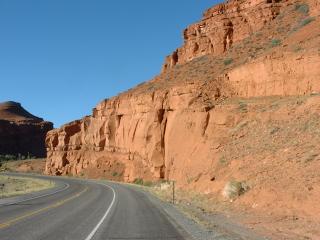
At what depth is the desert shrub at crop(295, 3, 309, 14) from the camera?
5648cm

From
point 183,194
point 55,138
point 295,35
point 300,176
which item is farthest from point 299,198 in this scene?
point 55,138

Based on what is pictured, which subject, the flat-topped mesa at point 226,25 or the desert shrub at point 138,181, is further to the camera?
the flat-topped mesa at point 226,25

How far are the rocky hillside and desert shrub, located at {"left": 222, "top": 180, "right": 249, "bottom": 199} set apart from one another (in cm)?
14

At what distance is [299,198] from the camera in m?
17.8

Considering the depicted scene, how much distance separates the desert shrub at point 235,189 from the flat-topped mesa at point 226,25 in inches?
1577

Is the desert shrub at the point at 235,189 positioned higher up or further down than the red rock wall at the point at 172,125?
further down

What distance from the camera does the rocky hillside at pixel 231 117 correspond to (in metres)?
22.8

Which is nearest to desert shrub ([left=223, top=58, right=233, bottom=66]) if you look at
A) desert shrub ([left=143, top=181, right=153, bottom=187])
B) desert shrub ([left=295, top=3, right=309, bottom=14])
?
desert shrub ([left=295, top=3, right=309, bottom=14])

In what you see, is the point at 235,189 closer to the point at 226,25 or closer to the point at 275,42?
the point at 275,42

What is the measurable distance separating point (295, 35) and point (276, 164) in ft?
82.0

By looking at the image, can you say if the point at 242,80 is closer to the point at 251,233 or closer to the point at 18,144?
the point at 251,233

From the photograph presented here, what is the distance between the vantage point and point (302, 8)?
57656mm

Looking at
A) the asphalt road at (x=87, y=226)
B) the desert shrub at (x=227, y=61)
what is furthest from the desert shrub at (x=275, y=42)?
the asphalt road at (x=87, y=226)

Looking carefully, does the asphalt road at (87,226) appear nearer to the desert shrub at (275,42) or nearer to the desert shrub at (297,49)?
the desert shrub at (297,49)
